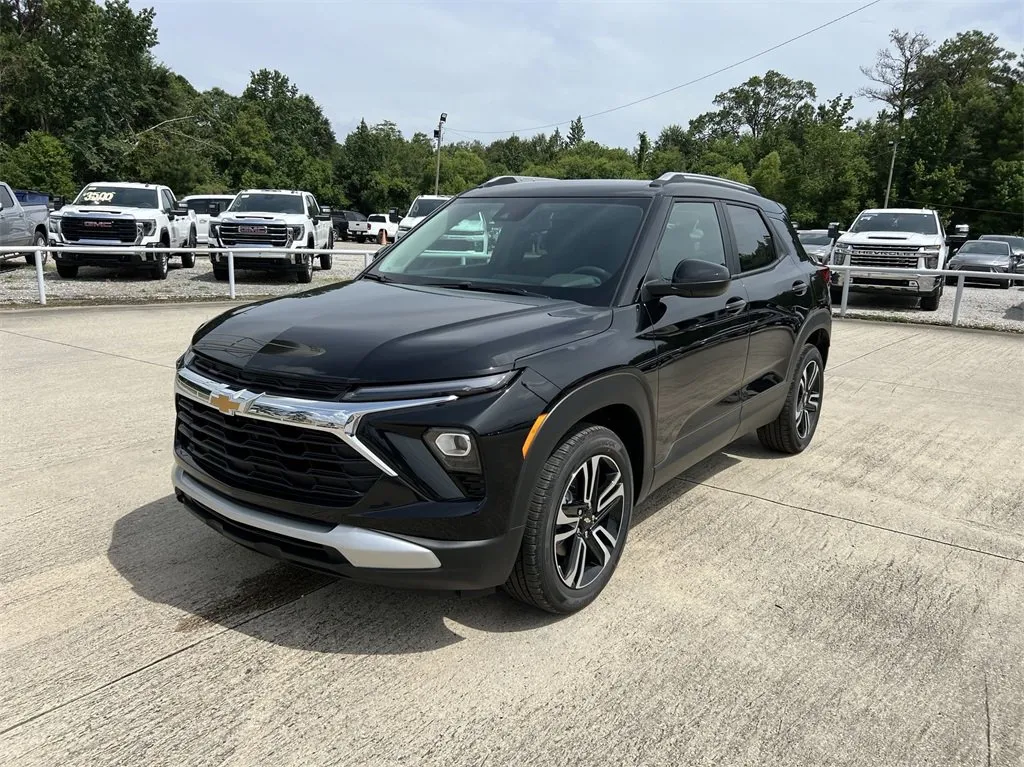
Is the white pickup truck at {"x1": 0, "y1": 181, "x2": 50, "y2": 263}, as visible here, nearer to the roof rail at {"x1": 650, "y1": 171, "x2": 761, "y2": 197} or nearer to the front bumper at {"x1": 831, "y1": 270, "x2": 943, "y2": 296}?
the roof rail at {"x1": 650, "y1": 171, "x2": 761, "y2": 197}

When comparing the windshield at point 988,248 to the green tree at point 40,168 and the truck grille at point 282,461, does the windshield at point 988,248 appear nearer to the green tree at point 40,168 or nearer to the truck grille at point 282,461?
the truck grille at point 282,461

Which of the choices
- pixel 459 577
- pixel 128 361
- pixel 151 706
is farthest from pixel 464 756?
pixel 128 361

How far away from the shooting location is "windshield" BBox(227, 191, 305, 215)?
56.0 ft

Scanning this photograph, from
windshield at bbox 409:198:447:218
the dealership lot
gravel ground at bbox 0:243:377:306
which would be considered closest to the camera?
the dealership lot

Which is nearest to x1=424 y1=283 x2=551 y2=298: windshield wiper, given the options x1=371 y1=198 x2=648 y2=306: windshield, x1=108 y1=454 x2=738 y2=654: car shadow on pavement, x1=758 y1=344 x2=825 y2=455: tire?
x1=371 y1=198 x2=648 y2=306: windshield

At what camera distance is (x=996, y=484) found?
4.99m

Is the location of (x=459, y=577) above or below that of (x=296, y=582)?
above

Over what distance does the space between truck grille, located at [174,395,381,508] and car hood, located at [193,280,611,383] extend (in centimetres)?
22

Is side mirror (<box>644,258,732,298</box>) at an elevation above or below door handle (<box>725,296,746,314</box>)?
above

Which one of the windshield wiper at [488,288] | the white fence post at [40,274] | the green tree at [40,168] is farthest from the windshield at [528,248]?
the green tree at [40,168]

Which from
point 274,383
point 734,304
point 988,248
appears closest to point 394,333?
point 274,383

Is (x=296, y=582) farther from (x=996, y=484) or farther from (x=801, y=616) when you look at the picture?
(x=996, y=484)

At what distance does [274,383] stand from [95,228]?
47.9 ft

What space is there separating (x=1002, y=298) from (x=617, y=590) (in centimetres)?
1906
